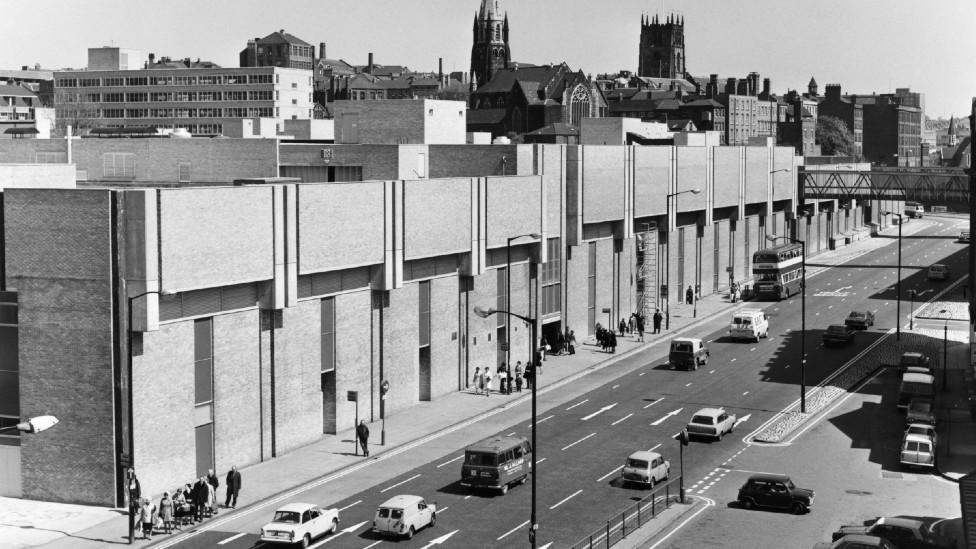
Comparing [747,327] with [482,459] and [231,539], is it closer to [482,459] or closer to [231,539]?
[482,459]

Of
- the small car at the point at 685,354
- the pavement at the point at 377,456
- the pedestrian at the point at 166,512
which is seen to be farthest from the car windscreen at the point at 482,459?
the small car at the point at 685,354

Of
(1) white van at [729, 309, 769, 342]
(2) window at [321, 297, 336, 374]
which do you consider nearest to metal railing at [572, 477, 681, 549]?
(2) window at [321, 297, 336, 374]

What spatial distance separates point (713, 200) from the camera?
12350 centimetres

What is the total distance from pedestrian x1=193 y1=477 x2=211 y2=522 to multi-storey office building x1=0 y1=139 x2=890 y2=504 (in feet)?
9.21

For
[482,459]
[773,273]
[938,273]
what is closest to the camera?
[482,459]

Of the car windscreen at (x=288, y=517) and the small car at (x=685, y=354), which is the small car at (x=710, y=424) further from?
the car windscreen at (x=288, y=517)

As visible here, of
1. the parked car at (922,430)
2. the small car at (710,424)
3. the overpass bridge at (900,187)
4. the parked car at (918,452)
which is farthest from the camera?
the overpass bridge at (900,187)

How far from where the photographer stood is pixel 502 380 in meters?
77.4

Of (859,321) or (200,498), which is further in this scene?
(859,321)

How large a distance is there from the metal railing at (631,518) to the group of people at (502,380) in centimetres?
2220

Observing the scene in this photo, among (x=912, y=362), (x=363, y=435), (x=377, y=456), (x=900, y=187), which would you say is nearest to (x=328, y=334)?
(x=363, y=435)

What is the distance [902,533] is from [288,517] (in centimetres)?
2048

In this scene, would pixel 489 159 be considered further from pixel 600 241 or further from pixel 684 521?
pixel 684 521

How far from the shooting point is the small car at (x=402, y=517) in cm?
4788
